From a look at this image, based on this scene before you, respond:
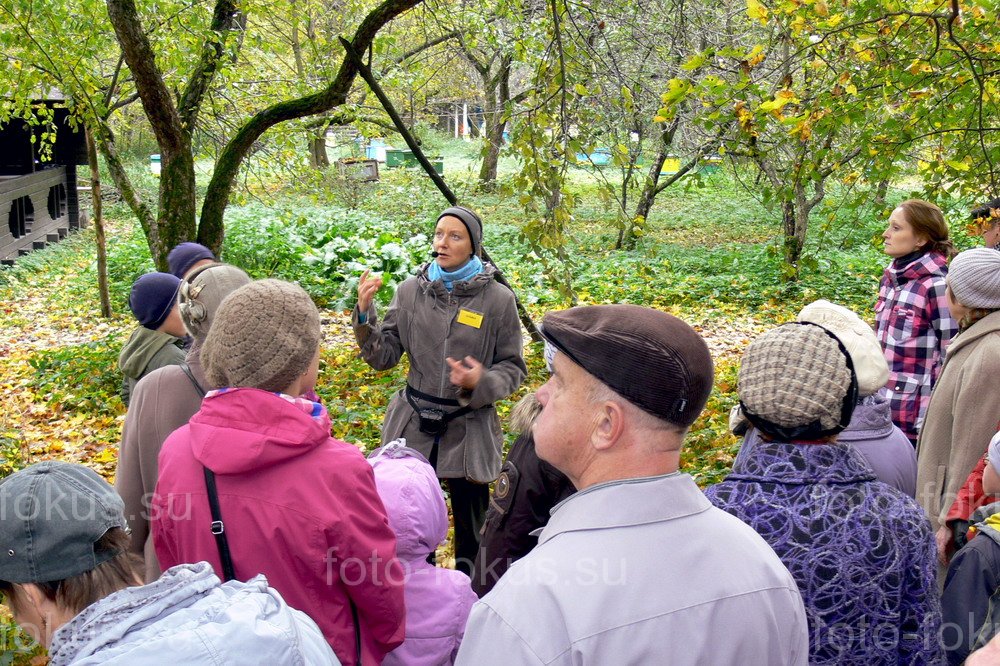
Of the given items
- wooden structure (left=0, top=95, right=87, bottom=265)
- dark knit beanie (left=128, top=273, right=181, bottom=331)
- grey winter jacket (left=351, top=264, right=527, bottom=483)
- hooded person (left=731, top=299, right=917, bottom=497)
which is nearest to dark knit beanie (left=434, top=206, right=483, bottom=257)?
grey winter jacket (left=351, top=264, right=527, bottom=483)

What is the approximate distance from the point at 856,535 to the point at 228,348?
63.9 inches

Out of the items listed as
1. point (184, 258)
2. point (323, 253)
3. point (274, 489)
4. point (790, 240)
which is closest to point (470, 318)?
point (184, 258)

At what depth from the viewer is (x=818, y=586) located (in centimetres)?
188

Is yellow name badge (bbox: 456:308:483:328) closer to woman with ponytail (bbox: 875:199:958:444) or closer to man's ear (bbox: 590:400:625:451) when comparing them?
woman with ponytail (bbox: 875:199:958:444)

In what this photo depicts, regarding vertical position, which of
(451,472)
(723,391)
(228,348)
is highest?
(228,348)

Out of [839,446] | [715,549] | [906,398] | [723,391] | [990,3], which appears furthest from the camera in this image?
[723,391]

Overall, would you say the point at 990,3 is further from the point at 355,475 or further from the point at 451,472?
the point at 355,475

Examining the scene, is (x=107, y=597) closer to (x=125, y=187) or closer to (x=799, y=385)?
(x=799, y=385)

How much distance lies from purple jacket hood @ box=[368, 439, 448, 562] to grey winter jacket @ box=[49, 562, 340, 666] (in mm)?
954

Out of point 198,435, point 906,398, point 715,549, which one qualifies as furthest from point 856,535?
point 906,398

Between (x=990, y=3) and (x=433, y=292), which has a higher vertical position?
(x=990, y=3)

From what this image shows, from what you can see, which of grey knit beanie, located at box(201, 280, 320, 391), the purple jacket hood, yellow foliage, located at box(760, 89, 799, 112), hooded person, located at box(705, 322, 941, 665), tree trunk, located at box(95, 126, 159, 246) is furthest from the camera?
tree trunk, located at box(95, 126, 159, 246)

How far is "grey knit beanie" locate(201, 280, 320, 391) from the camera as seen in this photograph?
215cm

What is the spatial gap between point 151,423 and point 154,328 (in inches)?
33.5
